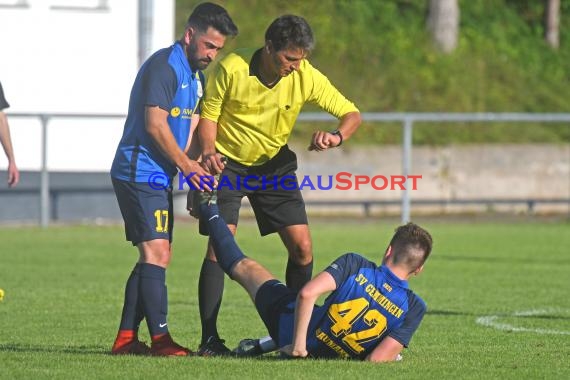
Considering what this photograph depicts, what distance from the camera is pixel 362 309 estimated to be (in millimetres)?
7316

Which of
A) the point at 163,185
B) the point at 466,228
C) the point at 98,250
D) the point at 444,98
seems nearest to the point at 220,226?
the point at 163,185

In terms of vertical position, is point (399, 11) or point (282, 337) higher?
point (399, 11)

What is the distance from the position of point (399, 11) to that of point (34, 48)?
10.6 meters

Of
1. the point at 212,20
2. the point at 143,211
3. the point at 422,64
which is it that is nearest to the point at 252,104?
the point at 212,20

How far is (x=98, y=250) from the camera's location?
16.5 meters

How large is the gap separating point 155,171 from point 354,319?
1.53m

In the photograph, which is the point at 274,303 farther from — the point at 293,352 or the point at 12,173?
the point at 12,173

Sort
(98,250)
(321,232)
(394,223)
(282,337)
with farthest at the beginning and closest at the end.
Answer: (394,223) < (321,232) < (98,250) < (282,337)

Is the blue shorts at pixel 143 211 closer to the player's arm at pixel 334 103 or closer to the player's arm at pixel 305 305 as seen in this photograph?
the player's arm at pixel 305 305

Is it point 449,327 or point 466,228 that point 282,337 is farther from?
point 466,228

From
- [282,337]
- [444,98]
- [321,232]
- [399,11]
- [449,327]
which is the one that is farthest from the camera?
[399,11]

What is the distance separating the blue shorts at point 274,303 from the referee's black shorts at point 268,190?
968mm

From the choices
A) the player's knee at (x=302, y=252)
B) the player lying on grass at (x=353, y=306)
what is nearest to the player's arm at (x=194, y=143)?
the player's knee at (x=302, y=252)

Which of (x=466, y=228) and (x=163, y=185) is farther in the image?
(x=466, y=228)
